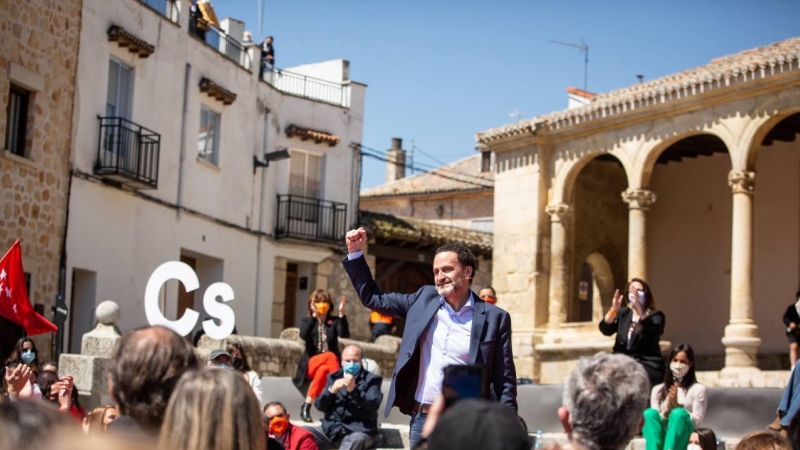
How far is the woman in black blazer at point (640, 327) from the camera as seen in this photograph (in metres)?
9.65

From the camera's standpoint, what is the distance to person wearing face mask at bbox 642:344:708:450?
8.89 metres

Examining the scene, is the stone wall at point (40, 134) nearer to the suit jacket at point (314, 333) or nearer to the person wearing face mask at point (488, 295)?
the suit jacket at point (314, 333)

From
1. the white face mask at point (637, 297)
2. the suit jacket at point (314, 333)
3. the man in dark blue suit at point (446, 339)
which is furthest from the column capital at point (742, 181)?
the man in dark blue suit at point (446, 339)

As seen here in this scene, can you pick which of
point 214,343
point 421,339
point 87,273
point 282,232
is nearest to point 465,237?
point 282,232

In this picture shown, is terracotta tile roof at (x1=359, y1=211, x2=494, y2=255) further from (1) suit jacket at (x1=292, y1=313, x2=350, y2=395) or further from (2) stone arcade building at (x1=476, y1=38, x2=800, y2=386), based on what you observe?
(1) suit jacket at (x1=292, y1=313, x2=350, y2=395)

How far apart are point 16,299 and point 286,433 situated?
3.21 meters

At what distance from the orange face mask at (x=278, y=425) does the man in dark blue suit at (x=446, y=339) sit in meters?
3.06

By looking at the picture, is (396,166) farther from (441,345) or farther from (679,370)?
(441,345)

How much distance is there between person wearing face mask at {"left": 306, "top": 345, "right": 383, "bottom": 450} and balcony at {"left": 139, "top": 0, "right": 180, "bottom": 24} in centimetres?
1292

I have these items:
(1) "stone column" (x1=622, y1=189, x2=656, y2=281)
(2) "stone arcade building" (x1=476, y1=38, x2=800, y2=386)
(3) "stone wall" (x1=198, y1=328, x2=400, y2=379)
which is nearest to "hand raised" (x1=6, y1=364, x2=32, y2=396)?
(3) "stone wall" (x1=198, y1=328, x2=400, y2=379)

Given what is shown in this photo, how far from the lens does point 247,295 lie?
1006 inches

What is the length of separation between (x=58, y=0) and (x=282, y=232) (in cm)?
926

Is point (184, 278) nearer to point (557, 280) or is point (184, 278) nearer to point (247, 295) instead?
point (557, 280)

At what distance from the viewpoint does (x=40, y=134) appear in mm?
18297
